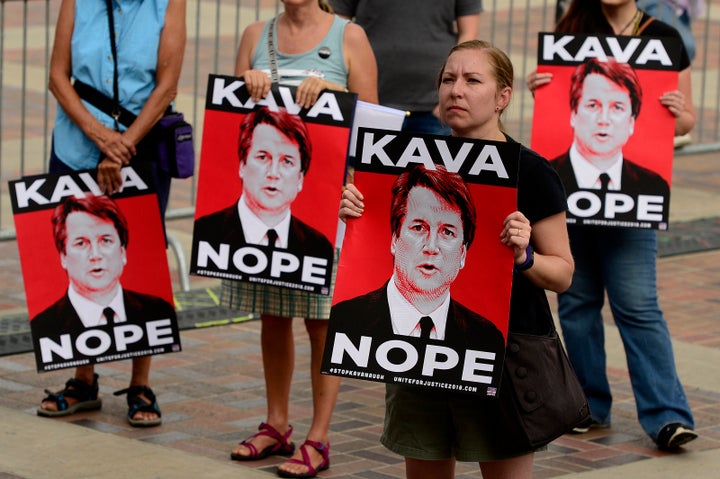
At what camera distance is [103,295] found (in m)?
6.11

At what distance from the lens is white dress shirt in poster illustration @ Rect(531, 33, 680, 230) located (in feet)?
20.0

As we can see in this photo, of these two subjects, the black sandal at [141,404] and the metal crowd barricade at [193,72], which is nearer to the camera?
the black sandal at [141,404]

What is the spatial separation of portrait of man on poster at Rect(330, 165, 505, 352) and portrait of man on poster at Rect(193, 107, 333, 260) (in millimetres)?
1533

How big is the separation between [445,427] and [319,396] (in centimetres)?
170

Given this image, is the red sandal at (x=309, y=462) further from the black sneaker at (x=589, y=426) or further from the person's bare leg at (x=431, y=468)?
the person's bare leg at (x=431, y=468)

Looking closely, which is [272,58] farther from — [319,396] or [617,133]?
[617,133]

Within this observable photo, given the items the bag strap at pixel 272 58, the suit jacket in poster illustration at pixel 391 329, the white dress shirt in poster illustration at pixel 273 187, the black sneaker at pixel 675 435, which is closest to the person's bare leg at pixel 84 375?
the white dress shirt in poster illustration at pixel 273 187

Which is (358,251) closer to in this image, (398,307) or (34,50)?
(398,307)

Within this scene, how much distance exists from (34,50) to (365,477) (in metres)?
11.0

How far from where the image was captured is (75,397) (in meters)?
6.44

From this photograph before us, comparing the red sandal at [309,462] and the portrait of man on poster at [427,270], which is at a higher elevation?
the portrait of man on poster at [427,270]

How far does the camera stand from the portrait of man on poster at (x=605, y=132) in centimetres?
612

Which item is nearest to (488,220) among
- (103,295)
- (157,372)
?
(103,295)

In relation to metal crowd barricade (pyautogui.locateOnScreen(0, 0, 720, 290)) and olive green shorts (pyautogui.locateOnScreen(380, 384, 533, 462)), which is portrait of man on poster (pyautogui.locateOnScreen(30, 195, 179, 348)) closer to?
olive green shorts (pyautogui.locateOnScreen(380, 384, 533, 462))
